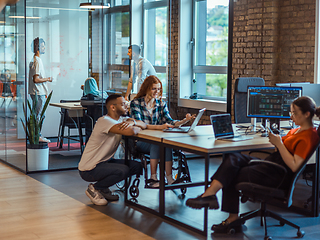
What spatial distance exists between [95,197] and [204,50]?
3650 mm

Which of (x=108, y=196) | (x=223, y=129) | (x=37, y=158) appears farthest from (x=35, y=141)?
(x=223, y=129)

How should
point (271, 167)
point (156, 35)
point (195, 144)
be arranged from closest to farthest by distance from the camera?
point (271, 167), point (195, 144), point (156, 35)

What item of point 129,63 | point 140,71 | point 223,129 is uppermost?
point 129,63

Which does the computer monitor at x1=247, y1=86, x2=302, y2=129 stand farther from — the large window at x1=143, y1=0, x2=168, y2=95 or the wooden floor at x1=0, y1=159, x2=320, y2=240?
the large window at x1=143, y1=0, x2=168, y2=95

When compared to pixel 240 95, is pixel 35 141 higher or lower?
lower

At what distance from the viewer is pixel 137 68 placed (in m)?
5.72

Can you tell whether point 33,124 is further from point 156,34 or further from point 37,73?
point 156,34

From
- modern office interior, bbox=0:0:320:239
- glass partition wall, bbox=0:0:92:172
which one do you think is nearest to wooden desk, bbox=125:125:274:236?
modern office interior, bbox=0:0:320:239

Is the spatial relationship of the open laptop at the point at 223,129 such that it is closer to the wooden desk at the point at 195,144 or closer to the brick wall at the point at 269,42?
the wooden desk at the point at 195,144

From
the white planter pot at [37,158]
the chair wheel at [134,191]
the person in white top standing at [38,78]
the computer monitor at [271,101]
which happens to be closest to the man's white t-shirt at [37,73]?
the person in white top standing at [38,78]

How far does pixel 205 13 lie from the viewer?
6602 mm

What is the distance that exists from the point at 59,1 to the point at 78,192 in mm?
2587

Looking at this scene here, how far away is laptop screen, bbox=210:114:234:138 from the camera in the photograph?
3263mm

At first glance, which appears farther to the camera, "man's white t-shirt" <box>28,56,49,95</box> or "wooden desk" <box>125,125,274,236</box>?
"man's white t-shirt" <box>28,56,49,95</box>
